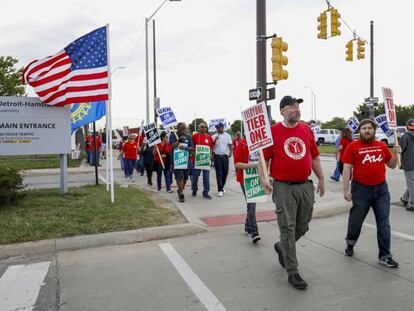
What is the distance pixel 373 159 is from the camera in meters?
5.32

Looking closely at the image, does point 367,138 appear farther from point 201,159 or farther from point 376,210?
point 201,159

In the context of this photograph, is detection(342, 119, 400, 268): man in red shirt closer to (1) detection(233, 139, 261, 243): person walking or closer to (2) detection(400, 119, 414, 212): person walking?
(1) detection(233, 139, 261, 243): person walking

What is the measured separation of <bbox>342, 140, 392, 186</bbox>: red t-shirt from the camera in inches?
208

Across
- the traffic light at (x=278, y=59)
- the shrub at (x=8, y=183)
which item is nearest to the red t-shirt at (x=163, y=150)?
the traffic light at (x=278, y=59)

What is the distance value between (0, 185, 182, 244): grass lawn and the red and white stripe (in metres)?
2.21

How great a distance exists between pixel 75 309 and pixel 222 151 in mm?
7423

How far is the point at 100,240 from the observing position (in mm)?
6492

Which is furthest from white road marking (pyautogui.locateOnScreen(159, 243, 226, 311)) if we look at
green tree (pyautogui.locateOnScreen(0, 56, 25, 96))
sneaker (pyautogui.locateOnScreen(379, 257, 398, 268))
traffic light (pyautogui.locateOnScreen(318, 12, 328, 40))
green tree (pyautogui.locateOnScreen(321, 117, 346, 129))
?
green tree (pyautogui.locateOnScreen(321, 117, 346, 129))

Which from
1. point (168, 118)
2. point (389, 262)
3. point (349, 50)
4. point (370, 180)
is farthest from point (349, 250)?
point (349, 50)

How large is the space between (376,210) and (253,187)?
171 cm

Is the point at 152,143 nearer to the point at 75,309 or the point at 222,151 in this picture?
the point at 222,151

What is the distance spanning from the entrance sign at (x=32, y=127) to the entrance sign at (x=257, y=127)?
5.95 m

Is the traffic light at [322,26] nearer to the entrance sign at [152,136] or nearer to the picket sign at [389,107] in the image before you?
the entrance sign at [152,136]

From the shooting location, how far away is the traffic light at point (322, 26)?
644 inches
